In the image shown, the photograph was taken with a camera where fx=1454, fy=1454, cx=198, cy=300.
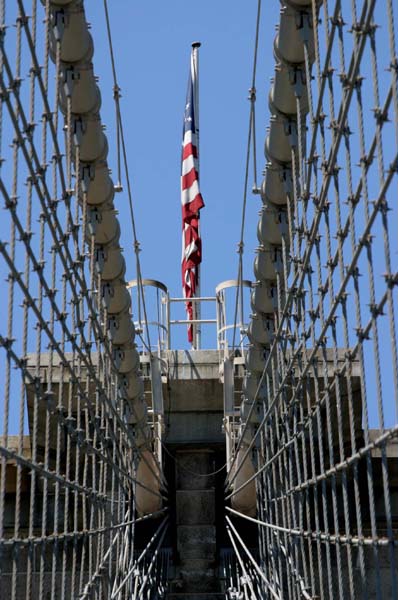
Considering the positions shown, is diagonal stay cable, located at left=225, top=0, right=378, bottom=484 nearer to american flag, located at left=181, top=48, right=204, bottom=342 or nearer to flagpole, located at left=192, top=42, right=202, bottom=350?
flagpole, located at left=192, top=42, right=202, bottom=350

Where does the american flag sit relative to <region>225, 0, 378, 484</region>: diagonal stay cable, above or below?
above

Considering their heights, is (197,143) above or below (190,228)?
above

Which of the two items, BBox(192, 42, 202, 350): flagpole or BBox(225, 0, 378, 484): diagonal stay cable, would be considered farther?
BBox(192, 42, 202, 350): flagpole

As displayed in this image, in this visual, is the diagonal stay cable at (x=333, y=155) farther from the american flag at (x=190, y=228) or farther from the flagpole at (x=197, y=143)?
the american flag at (x=190, y=228)

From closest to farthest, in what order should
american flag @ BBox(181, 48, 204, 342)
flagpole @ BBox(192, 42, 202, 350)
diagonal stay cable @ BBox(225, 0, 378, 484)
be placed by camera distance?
diagonal stay cable @ BBox(225, 0, 378, 484), flagpole @ BBox(192, 42, 202, 350), american flag @ BBox(181, 48, 204, 342)

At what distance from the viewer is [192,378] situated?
1581 cm

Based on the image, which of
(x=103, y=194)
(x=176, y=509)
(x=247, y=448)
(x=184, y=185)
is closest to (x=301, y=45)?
(x=103, y=194)

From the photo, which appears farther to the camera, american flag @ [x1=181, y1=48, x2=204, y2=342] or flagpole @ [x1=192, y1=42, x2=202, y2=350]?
american flag @ [x1=181, y1=48, x2=204, y2=342]

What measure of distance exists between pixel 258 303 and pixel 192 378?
10.8ft

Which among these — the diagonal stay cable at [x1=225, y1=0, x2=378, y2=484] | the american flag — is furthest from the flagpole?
the diagonal stay cable at [x1=225, y1=0, x2=378, y2=484]

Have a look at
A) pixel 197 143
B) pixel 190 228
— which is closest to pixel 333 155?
pixel 190 228

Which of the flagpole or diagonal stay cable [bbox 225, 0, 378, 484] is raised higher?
the flagpole

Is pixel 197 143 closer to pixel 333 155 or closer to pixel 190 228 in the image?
pixel 190 228

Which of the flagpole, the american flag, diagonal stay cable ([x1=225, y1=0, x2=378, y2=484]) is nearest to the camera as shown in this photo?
diagonal stay cable ([x1=225, y1=0, x2=378, y2=484])
